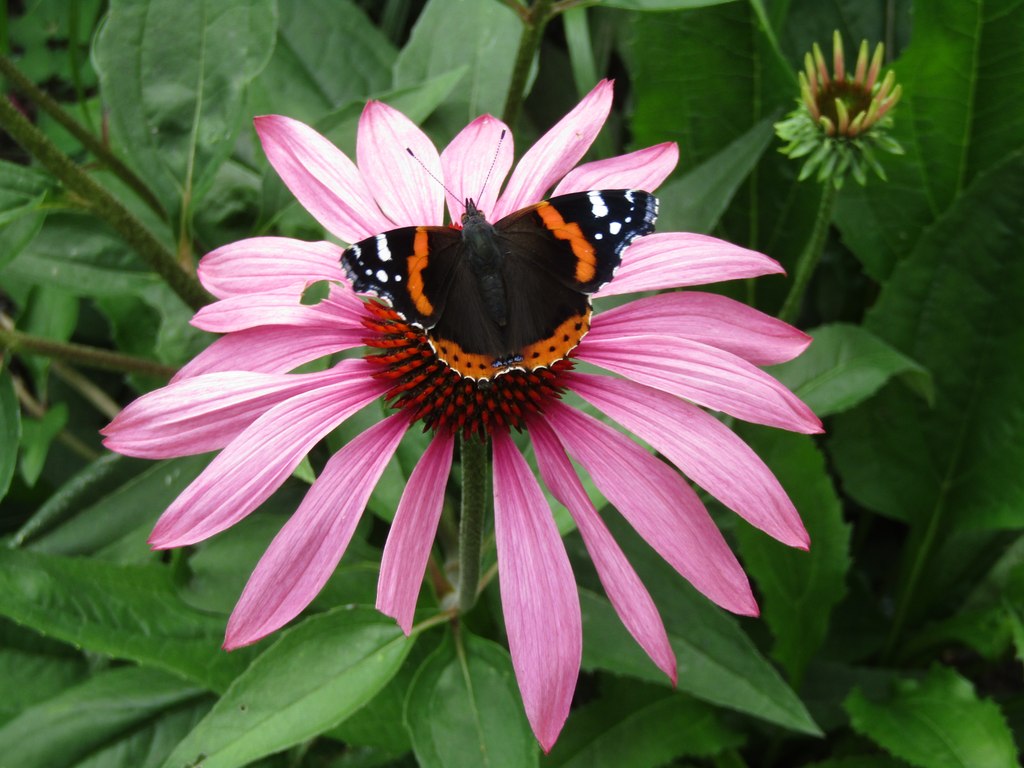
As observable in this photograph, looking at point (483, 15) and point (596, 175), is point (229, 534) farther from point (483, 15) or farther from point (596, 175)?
point (483, 15)

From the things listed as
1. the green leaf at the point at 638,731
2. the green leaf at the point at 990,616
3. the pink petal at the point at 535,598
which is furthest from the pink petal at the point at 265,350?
the green leaf at the point at 990,616

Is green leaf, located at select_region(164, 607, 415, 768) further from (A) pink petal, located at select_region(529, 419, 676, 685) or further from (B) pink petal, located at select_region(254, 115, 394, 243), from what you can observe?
(B) pink petal, located at select_region(254, 115, 394, 243)

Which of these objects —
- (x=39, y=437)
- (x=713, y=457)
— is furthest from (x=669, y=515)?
(x=39, y=437)

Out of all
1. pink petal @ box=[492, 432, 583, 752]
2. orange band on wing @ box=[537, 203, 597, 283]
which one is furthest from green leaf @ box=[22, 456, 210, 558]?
orange band on wing @ box=[537, 203, 597, 283]

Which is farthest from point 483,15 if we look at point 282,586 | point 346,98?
point 282,586

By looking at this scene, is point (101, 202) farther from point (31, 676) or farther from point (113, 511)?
point (31, 676)

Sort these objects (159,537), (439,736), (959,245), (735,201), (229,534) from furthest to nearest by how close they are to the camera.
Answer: (735,201) < (959,245) < (229,534) < (439,736) < (159,537)

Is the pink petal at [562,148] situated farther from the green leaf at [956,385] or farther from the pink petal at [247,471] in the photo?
the green leaf at [956,385]
